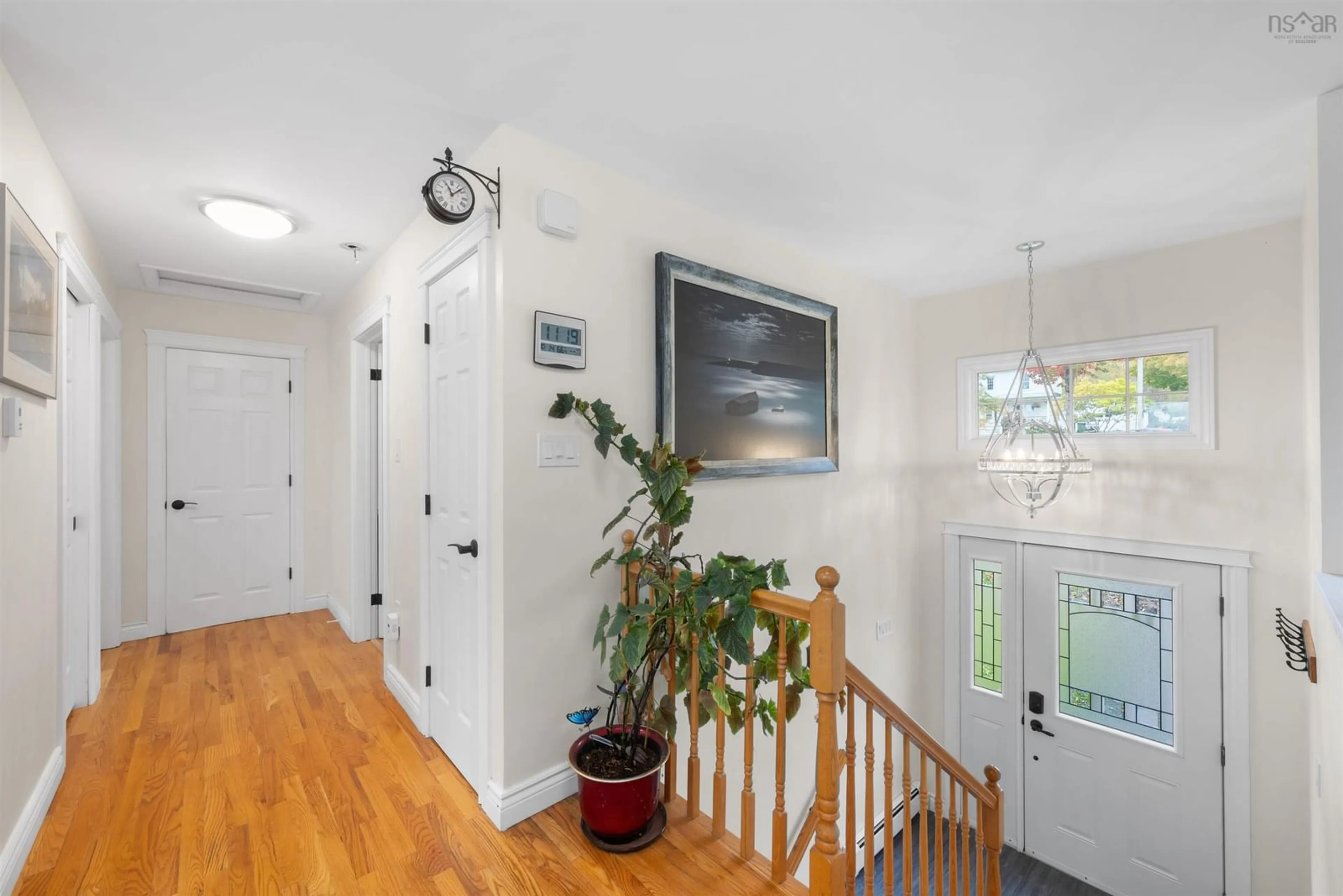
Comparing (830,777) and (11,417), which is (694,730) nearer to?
(830,777)

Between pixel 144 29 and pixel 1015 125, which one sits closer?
pixel 144 29

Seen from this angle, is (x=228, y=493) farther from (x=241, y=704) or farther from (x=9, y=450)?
(x=9, y=450)

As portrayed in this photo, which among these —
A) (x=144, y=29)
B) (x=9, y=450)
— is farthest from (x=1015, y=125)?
(x=9, y=450)

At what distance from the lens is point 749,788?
5.99ft

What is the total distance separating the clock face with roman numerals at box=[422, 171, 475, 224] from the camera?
176cm

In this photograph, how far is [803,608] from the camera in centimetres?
158

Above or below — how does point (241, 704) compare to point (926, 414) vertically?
below

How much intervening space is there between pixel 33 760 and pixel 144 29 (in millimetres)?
2226

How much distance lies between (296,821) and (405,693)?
0.84 metres

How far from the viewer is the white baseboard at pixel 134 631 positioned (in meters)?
3.62

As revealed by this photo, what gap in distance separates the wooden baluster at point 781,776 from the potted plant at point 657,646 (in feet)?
0.09

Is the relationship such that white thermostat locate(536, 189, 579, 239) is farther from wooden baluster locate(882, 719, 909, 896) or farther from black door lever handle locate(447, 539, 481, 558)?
wooden baluster locate(882, 719, 909, 896)

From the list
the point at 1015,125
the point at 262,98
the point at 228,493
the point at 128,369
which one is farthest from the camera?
the point at 228,493

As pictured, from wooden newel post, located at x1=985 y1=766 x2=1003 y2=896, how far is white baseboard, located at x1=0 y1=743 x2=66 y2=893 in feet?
11.5
